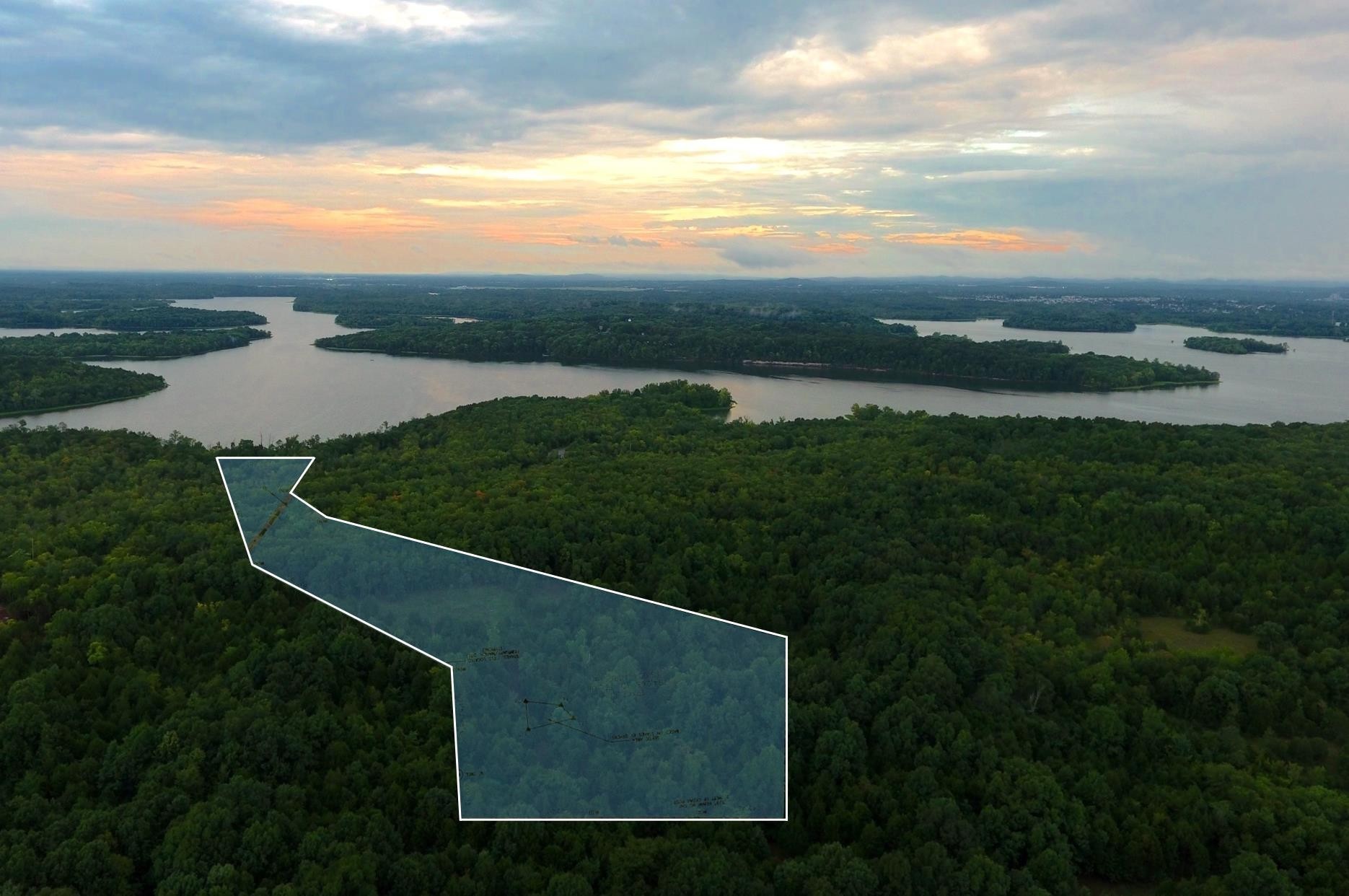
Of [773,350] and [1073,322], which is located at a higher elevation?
[1073,322]

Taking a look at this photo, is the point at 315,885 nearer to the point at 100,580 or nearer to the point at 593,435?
the point at 100,580

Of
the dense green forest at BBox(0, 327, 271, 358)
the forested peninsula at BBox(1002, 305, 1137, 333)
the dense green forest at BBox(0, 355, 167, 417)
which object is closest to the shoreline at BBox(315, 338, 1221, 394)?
the dense green forest at BBox(0, 327, 271, 358)

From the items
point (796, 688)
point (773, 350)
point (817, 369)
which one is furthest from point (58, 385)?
point (817, 369)

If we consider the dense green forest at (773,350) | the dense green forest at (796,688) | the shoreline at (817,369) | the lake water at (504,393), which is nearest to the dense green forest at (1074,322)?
the lake water at (504,393)

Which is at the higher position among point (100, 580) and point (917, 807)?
point (100, 580)

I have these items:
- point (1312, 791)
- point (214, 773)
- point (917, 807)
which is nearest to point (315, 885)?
point (214, 773)

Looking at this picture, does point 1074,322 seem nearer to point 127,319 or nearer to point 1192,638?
point 1192,638

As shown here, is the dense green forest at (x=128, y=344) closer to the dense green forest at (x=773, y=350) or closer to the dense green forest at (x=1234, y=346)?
the dense green forest at (x=773, y=350)
